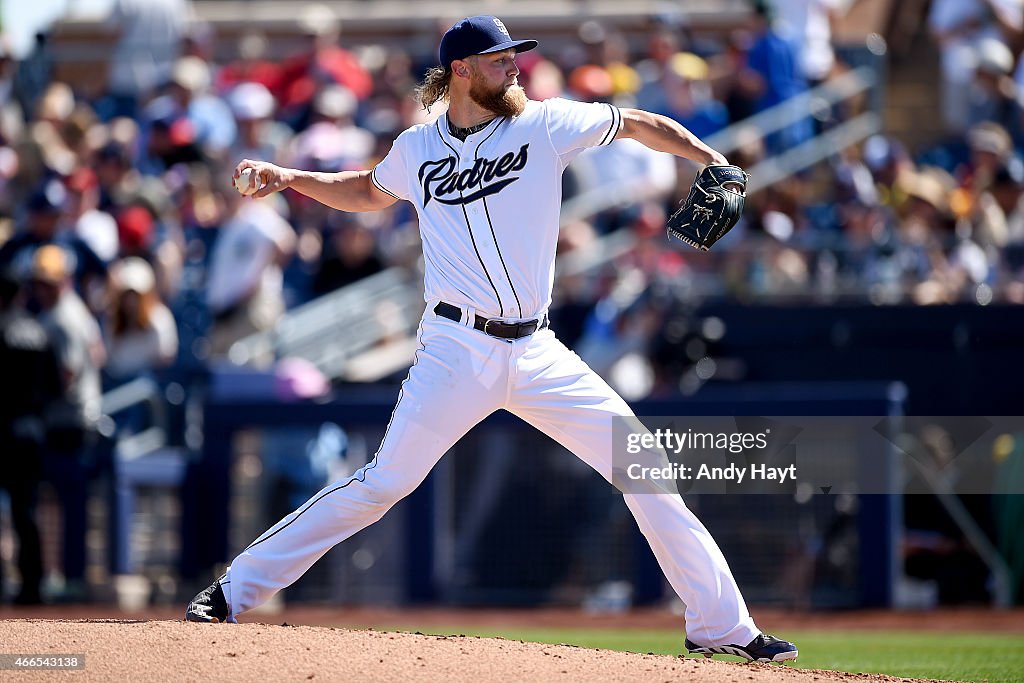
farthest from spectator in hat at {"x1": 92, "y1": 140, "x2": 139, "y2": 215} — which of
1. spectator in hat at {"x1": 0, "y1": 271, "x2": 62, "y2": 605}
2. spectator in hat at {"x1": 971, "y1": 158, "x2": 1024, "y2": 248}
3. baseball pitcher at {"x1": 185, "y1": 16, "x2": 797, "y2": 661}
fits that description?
baseball pitcher at {"x1": 185, "y1": 16, "x2": 797, "y2": 661}

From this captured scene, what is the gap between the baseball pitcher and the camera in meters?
5.63

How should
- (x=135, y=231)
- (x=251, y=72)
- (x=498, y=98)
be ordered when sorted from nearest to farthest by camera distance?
(x=498, y=98) → (x=135, y=231) → (x=251, y=72)

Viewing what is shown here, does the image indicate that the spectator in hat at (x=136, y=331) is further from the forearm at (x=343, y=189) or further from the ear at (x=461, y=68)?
the ear at (x=461, y=68)

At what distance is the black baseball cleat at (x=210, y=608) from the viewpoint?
578 cm

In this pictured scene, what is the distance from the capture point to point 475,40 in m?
5.70

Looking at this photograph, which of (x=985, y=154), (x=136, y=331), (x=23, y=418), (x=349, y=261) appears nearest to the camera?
(x=23, y=418)

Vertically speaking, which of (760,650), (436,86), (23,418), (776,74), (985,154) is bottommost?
(760,650)

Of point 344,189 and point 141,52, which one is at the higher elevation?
point 141,52

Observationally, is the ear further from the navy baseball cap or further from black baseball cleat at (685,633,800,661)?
black baseball cleat at (685,633,800,661)

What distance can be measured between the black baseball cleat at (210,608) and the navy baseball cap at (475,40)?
2.18 metres

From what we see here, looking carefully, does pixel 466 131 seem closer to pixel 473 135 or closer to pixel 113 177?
pixel 473 135

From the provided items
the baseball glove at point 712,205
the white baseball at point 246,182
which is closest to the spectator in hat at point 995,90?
the baseball glove at point 712,205

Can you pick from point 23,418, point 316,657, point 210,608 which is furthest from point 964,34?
point 316,657

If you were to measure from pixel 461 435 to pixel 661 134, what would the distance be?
134 cm
